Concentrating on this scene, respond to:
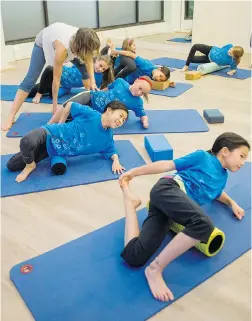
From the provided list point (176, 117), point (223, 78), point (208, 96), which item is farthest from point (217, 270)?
point (223, 78)

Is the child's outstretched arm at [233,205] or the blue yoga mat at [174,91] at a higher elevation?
the blue yoga mat at [174,91]

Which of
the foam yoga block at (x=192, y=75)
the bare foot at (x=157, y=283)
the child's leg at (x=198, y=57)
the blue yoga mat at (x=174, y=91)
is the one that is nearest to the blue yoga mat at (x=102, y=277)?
the bare foot at (x=157, y=283)

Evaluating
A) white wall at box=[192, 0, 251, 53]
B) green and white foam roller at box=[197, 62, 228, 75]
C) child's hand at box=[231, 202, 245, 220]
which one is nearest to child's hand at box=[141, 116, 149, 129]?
child's hand at box=[231, 202, 245, 220]

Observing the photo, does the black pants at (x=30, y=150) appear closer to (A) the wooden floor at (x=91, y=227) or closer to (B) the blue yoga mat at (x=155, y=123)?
(A) the wooden floor at (x=91, y=227)

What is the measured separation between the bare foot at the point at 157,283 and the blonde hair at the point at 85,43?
172 centimetres

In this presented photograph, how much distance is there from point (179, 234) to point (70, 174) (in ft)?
3.55

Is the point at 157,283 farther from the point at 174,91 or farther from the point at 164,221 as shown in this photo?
the point at 174,91

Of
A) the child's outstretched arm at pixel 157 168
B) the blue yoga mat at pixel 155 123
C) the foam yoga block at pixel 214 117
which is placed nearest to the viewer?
the child's outstretched arm at pixel 157 168

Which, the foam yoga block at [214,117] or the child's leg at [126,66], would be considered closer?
the foam yoga block at [214,117]

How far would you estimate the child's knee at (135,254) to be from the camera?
1619 millimetres

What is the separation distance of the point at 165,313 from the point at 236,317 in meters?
0.27

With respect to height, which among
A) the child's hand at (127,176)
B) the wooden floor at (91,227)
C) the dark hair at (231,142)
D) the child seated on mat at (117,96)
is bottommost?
the wooden floor at (91,227)

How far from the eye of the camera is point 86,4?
6309 mm

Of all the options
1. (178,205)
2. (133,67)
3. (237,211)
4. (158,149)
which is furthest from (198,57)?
(178,205)
